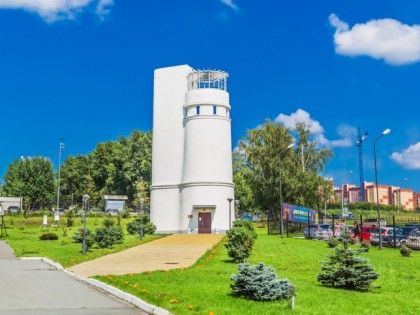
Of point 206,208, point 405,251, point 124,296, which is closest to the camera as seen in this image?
point 124,296

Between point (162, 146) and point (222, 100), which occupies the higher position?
point (222, 100)

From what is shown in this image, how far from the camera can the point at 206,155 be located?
49.1 m

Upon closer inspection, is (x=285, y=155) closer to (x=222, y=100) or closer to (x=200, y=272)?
(x=222, y=100)

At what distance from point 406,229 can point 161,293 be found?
84.9 feet

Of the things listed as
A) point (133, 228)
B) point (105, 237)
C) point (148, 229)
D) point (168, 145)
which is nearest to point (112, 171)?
point (168, 145)

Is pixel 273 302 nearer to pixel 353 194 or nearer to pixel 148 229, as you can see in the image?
→ pixel 148 229

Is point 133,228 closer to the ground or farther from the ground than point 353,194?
closer to the ground

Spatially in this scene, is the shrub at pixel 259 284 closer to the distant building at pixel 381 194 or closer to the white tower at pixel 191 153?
the white tower at pixel 191 153

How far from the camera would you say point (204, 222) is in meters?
49.1

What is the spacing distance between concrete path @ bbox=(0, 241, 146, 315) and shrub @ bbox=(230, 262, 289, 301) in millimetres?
2382

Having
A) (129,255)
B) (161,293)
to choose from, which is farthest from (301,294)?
(129,255)

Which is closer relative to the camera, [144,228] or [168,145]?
[144,228]

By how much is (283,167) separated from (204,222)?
499 inches

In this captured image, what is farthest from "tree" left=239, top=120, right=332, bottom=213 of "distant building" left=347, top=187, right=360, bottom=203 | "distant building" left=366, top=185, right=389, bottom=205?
"distant building" left=347, top=187, right=360, bottom=203
